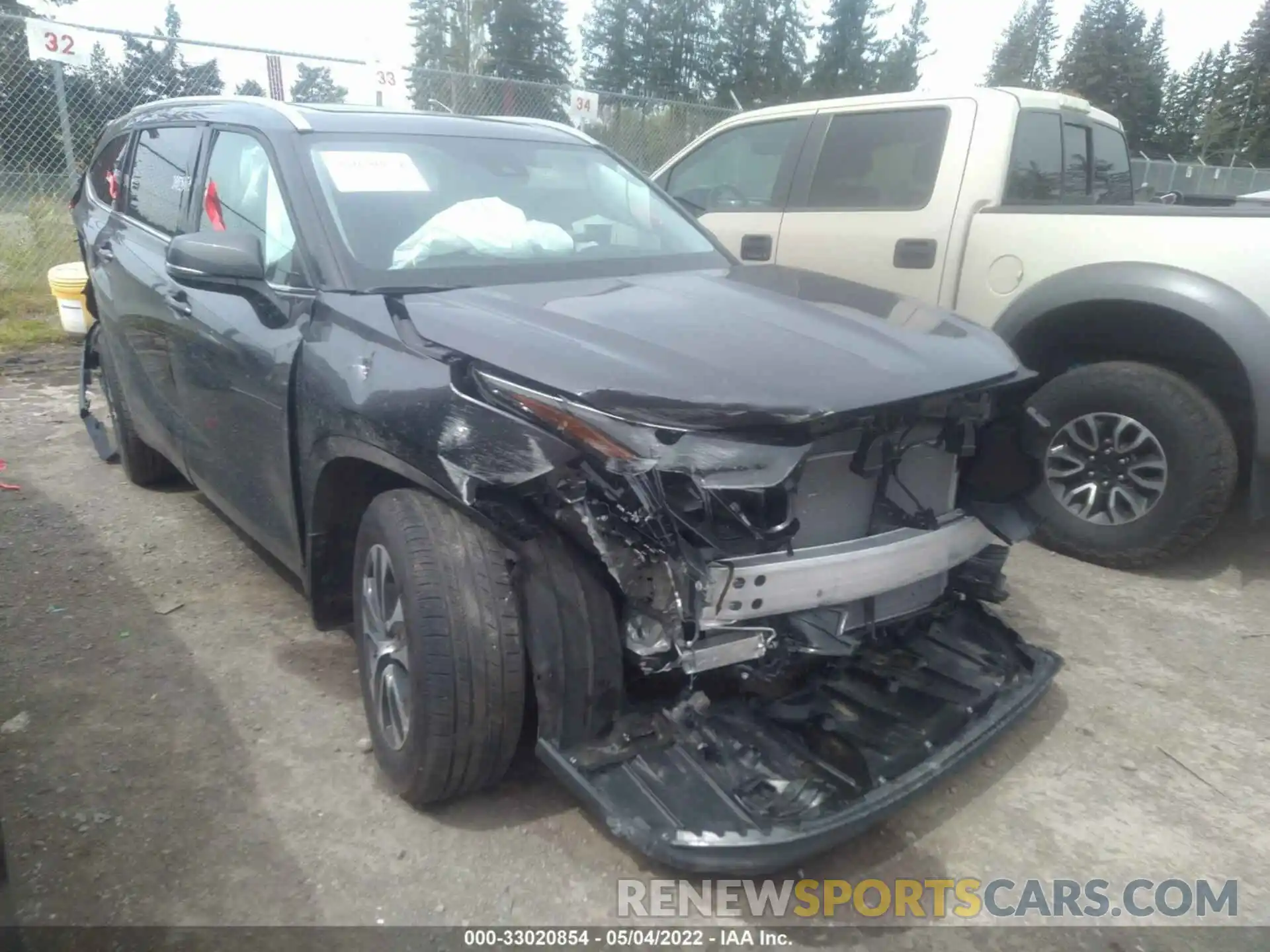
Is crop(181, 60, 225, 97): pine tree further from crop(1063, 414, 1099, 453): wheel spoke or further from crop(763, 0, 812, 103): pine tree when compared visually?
crop(763, 0, 812, 103): pine tree

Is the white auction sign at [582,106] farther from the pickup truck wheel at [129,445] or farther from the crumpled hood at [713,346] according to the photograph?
the crumpled hood at [713,346]

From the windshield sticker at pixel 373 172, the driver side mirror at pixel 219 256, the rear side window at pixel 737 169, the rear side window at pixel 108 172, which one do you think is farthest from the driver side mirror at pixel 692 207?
the rear side window at pixel 108 172

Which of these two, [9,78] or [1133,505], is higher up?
[9,78]

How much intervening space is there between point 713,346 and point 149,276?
2.64 meters

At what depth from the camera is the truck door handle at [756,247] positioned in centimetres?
527

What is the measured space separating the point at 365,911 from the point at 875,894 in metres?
1.23

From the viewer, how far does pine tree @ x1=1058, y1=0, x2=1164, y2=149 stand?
49.5 metres

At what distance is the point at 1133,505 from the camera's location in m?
4.06

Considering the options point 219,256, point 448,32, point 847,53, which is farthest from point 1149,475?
point 847,53

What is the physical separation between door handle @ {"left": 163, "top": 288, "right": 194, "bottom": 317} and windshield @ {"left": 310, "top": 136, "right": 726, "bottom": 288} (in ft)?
2.71

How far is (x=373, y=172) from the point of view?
3045mm

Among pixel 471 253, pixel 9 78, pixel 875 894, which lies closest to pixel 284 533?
pixel 471 253

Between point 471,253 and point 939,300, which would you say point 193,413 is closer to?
point 471,253

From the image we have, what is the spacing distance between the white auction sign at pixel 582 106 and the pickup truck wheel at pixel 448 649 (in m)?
9.64
